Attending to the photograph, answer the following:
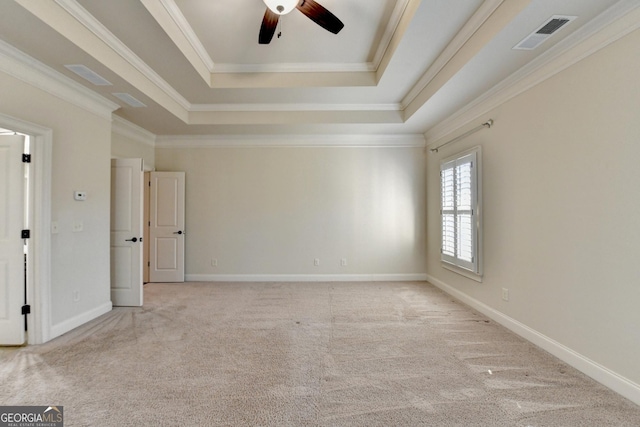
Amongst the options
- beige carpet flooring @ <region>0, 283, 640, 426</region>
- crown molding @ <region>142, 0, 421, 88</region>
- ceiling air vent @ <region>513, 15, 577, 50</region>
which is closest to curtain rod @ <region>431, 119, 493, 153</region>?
ceiling air vent @ <region>513, 15, 577, 50</region>

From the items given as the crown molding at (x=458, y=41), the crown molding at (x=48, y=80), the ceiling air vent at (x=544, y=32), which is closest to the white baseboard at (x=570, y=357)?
the ceiling air vent at (x=544, y=32)

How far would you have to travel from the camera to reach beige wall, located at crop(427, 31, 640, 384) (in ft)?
6.45

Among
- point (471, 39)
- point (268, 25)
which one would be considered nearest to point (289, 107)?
point (268, 25)

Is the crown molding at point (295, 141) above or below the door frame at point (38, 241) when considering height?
above

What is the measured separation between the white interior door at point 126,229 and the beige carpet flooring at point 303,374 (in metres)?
0.44

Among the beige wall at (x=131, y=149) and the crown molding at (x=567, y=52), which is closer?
the crown molding at (x=567, y=52)

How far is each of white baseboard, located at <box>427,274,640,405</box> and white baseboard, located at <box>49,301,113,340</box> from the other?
4793 mm

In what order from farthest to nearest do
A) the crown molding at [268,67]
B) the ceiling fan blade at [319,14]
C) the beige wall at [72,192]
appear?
the crown molding at [268,67] → the beige wall at [72,192] → the ceiling fan blade at [319,14]

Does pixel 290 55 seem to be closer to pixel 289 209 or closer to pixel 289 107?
pixel 289 107

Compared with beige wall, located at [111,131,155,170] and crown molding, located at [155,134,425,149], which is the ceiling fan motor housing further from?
beige wall, located at [111,131,155,170]

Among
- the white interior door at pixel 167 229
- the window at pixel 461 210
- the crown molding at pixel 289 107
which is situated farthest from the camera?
the white interior door at pixel 167 229

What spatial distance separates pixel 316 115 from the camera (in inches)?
179

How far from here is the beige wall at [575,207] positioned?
1966mm

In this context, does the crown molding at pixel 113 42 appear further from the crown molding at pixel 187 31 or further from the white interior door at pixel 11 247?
the white interior door at pixel 11 247
